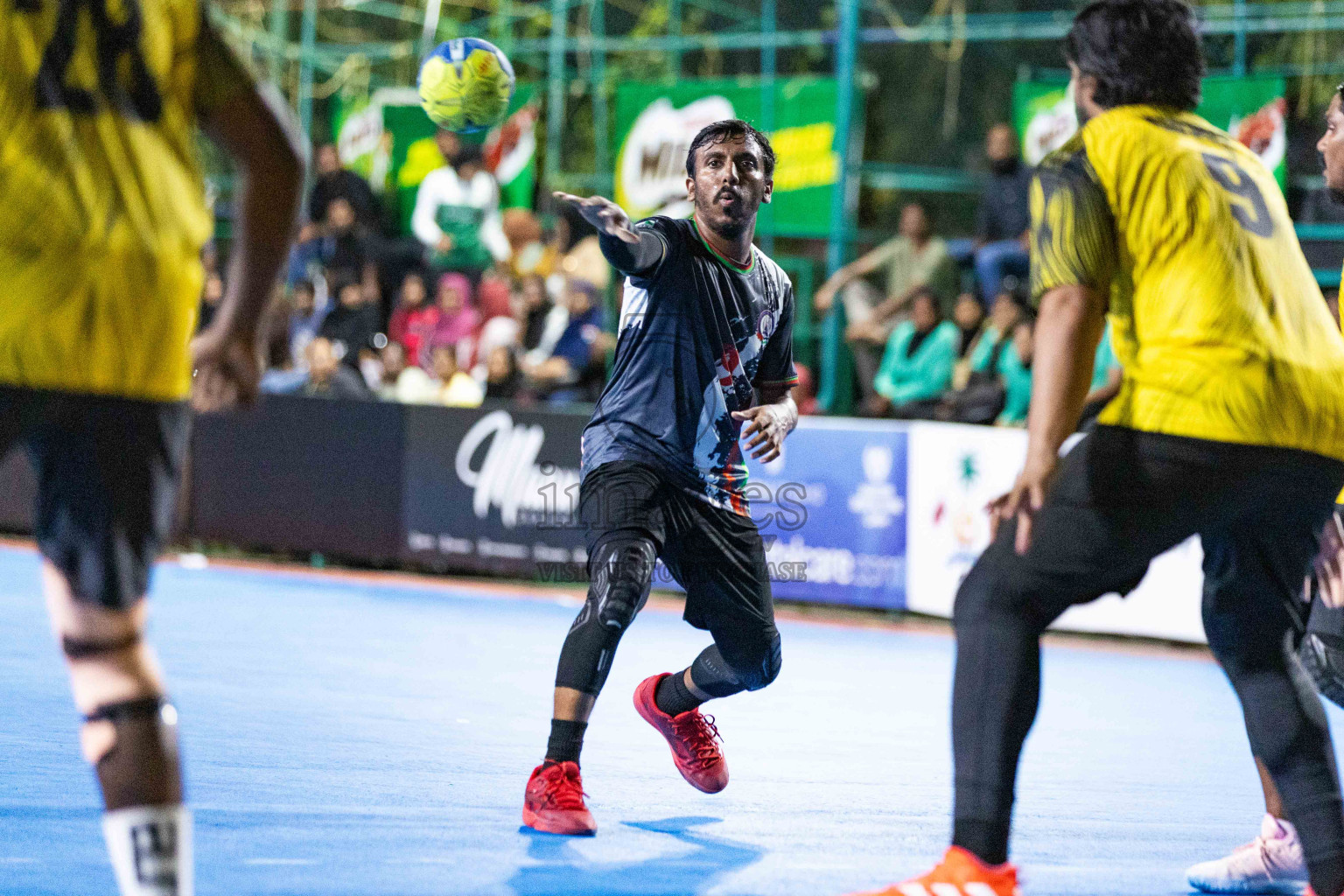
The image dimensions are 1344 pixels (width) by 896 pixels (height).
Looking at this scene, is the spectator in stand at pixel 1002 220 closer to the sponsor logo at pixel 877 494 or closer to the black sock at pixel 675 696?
the sponsor logo at pixel 877 494

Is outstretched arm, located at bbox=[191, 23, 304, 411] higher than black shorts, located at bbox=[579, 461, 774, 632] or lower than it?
higher

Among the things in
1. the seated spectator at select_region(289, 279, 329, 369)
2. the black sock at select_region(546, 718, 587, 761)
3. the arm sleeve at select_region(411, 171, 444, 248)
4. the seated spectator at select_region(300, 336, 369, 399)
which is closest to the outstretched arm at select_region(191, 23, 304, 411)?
the black sock at select_region(546, 718, 587, 761)

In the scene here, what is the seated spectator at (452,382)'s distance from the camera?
13.9 metres

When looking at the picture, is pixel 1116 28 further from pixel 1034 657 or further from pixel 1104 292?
pixel 1034 657

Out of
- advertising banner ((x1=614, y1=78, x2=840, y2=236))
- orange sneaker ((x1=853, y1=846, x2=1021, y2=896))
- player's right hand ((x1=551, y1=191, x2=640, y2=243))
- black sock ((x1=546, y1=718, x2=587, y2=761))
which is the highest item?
advertising banner ((x1=614, y1=78, x2=840, y2=236))

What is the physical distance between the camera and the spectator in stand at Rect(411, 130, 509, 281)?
15938mm

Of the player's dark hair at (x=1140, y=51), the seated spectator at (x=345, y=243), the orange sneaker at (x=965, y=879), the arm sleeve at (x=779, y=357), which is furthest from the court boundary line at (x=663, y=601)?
the player's dark hair at (x=1140, y=51)

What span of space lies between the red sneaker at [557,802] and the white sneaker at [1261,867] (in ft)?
5.73

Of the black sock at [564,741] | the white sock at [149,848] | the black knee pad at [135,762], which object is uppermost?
the black knee pad at [135,762]

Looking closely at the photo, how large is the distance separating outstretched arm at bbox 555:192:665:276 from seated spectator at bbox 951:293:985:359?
806 cm

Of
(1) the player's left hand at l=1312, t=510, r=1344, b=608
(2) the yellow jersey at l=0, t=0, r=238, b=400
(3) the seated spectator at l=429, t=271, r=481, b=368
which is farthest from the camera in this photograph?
(3) the seated spectator at l=429, t=271, r=481, b=368

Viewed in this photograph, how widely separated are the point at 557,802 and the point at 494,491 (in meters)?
8.02

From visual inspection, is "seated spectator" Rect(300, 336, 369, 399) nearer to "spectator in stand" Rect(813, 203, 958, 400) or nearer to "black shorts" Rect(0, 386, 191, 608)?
"spectator in stand" Rect(813, 203, 958, 400)

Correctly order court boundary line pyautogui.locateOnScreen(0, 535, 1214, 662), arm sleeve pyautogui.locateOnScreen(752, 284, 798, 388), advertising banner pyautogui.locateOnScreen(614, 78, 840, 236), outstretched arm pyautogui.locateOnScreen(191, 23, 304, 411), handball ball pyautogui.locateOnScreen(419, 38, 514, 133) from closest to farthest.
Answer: outstretched arm pyautogui.locateOnScreen(191, 23, 304, 411) → arm sleeve pyautogui.locateOnScreen(752, 284, 798, 388) → handball ball pyautogui.locateOnScreen(419, 38, 514, 133) → court boundary line pyautogui.locateOnScreen(0, 535, 1214, 662) → advertising banner pyautogui.locateOnScreen(614, 78, 840, 236)
